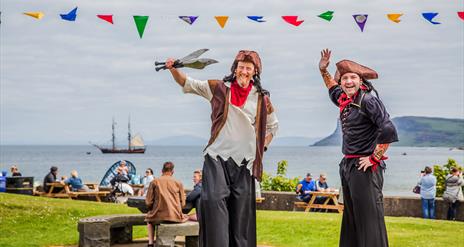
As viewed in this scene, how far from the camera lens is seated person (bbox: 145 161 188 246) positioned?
1048 cm

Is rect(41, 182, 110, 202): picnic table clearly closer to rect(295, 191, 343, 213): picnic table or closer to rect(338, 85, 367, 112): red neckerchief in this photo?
rect(295, 191, 343, 213): picnic table

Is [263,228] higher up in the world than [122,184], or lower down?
lower down

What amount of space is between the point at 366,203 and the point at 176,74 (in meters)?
1.95

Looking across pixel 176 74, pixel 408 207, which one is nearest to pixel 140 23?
pixel 176 74

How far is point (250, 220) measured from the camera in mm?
6867

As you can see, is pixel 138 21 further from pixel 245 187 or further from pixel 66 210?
pixel 66 210

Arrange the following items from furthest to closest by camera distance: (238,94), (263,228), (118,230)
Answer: (263,228)
(118,230)
(238,94)

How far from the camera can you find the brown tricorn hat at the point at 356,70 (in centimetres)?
681

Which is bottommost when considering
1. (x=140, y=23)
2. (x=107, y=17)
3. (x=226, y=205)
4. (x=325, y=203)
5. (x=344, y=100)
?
(x=325, y=203)

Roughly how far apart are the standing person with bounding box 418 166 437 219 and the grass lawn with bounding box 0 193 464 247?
2.63m

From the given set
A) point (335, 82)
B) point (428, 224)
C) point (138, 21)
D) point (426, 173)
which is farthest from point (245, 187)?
point (426, 173)

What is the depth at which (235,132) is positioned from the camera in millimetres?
6785

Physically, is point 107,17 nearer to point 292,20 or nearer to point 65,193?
point 292,20

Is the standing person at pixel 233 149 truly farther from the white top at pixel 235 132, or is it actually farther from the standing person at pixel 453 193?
the standing person at pixel 453 193
